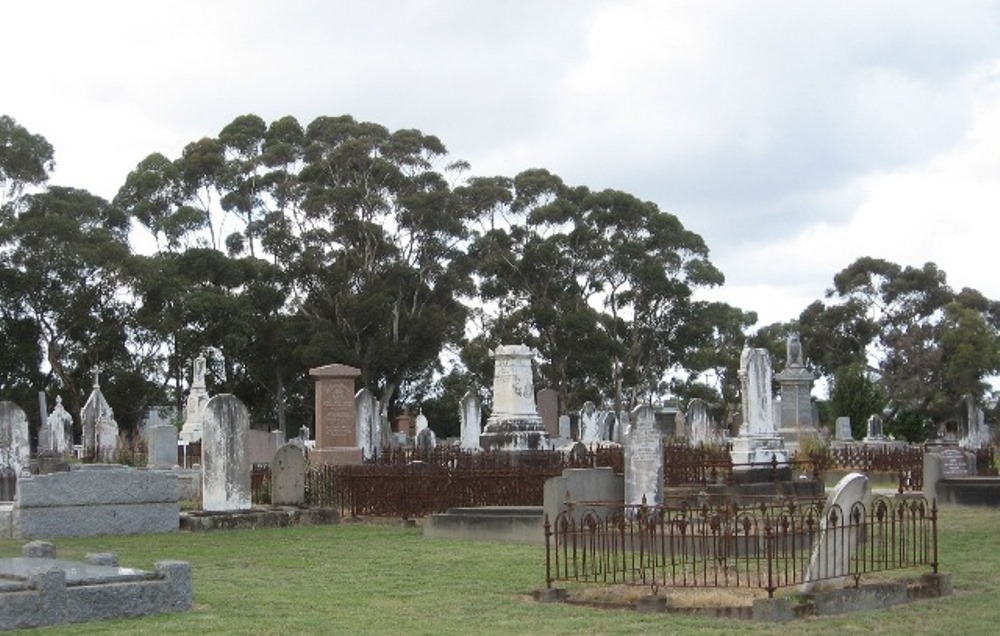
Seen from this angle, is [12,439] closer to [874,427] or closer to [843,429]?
[843,429]

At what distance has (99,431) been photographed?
4016 cm

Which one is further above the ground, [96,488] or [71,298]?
[71,298]

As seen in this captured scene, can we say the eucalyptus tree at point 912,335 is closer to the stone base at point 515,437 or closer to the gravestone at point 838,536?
the stone base at point 515,437

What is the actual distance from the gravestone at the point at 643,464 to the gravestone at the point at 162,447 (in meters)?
15.3

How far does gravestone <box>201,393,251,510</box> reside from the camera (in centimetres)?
2138

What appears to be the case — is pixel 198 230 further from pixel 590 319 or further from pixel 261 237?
pixel 590 319

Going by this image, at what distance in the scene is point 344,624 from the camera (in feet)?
35.7

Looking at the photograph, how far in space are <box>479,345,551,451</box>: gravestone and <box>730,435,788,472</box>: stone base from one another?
4.57 meters

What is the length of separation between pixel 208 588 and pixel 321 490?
1031 centimetres

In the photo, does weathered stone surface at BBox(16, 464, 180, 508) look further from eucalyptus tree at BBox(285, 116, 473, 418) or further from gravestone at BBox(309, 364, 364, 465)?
eucalyptus tree at BBox(285, 116, 473, 418)

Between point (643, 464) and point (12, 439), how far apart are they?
12.0m

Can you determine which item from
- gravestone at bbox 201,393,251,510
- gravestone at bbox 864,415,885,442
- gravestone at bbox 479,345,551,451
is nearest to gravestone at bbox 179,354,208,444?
gravestone at bbox 479,345,551,451

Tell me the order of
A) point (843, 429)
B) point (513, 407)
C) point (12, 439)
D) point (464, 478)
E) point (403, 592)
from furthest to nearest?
point (843, 429) → point (513, 407) → point (12, 439) → point (464, 478) → point (403, 592)

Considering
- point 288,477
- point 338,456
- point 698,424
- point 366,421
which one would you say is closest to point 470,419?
point 698,424
